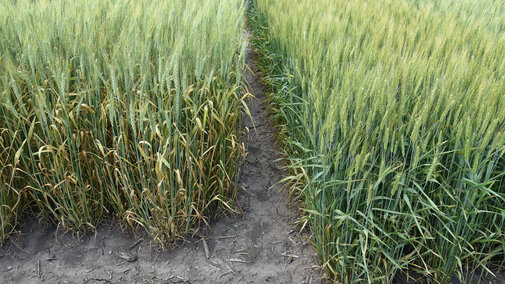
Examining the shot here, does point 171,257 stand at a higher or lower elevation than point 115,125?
lower

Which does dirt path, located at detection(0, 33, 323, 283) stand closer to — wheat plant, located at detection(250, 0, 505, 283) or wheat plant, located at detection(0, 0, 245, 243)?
wheat plant, located at detection(0, 0, 245, 243)

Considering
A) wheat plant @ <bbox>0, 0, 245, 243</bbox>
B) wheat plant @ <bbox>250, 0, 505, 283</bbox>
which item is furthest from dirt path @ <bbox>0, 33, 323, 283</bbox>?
wheat plant @ <bbox>250, 0, 505, 283</bbox>

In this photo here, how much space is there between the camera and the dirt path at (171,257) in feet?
6.76

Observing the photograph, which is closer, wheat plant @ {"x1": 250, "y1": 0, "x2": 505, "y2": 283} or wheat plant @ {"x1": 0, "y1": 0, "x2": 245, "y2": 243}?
wheat plant @ {"x1": 250, "y1": 0, "x2": 505, "y2": 283}

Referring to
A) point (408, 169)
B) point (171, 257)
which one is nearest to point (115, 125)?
point (171, 257)

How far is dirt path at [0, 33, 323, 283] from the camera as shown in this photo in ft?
6.76

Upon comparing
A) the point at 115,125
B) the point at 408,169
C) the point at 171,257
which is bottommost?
the point at 171,257

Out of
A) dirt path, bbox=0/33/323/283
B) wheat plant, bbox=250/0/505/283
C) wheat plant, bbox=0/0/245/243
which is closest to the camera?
wheat plant, bbox=250/0/505/283

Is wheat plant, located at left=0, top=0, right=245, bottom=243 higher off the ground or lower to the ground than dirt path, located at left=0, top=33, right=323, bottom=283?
higher

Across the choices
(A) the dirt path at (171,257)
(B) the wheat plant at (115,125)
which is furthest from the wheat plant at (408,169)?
(B) the wheat plant at (115,125)

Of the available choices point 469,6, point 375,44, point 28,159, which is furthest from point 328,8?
point 28,159

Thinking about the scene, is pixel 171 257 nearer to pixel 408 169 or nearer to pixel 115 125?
pixel 115 125

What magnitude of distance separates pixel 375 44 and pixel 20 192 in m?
2.23

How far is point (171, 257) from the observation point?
7.13 ft
